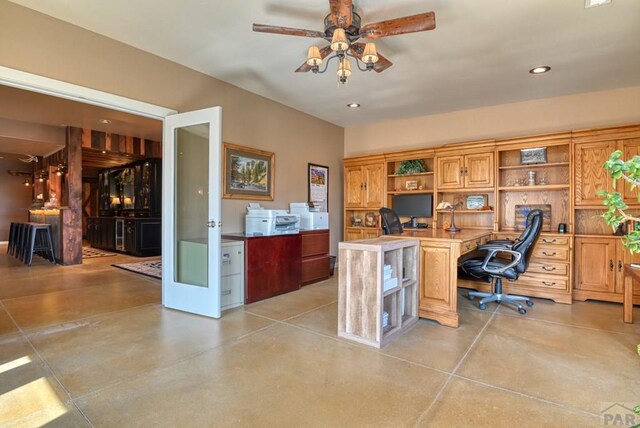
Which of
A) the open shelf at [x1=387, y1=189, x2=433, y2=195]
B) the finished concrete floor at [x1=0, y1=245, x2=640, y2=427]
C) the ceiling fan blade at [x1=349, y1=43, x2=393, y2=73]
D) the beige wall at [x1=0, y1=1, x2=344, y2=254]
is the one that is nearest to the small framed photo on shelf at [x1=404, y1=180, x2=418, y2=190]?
the open shelf at [x1=387, y1=189, x2=433, y2=195]

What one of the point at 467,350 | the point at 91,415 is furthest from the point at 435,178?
the point at 91,415

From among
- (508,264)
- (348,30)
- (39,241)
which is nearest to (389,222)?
(508,264)

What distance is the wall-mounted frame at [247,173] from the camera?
4227 millimetres

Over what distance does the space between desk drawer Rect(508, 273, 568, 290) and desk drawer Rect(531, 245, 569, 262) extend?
22cm

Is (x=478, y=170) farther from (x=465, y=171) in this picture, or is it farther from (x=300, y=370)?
(x=300, y=370)

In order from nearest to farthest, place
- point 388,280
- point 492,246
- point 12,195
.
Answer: point 388,280
point 492,246
point 12,195

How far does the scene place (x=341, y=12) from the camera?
233cm

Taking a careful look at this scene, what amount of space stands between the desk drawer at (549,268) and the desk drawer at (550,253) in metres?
0.06

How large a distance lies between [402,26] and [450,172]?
298 cm

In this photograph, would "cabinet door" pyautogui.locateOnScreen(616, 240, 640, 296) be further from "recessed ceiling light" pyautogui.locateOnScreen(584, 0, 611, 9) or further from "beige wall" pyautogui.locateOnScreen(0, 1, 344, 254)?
"beige wall" pyautogui.locateOnScreen(0, 1, 344, 254)

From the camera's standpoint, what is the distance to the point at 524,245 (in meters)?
3.47

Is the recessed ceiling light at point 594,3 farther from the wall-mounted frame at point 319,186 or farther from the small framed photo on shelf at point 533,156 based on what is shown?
the wall-mounted frame at point 319,186

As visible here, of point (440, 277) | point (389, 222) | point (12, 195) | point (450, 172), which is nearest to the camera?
point (440, 277)

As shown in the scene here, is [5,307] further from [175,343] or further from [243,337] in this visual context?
[243,337]
